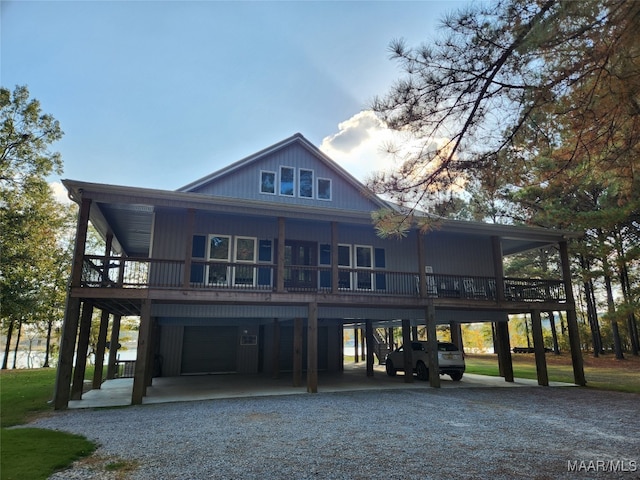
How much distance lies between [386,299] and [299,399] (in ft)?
13.9

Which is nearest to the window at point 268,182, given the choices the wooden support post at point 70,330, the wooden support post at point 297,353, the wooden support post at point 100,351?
the wooden support post at point 297,353

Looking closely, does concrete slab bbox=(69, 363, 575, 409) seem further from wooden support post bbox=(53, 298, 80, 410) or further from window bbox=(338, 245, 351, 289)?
window bbox=(338, 245, 351, 289)

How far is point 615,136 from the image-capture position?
6.44 m

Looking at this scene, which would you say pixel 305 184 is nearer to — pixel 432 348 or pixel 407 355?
pixel 407 355

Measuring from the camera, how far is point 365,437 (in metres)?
6.70

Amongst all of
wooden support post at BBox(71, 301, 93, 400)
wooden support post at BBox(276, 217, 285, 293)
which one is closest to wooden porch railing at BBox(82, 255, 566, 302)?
wooden support post at BBox(276, 217, 285, 293)

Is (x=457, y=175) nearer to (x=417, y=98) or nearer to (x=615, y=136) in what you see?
(x=417, y=98)

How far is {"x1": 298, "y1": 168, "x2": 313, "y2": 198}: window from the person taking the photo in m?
17.0

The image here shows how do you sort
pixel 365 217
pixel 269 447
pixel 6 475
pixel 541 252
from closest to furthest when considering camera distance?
pixel 6 475
pixel 269 447
pixel 365 217
pixel 541 252

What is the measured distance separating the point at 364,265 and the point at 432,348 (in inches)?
151

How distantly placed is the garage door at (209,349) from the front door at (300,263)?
566 cm

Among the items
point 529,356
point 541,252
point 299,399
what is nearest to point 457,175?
point 299,399

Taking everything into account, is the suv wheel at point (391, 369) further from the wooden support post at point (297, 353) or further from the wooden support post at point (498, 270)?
the wooden support post at point (297, 353)

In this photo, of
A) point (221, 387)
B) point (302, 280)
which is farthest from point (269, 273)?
point (221, 387)
